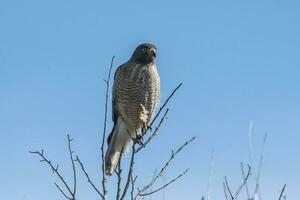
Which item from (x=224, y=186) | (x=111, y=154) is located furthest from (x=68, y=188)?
(x=111, y=154)

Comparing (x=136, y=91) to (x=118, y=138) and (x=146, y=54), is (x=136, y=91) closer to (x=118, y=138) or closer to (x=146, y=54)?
(x=146, y=54)

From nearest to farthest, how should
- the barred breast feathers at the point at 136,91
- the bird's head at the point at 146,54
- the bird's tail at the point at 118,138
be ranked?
the barred breast feathers at the point at 136,91 < the bird's tail at the point at 118,138 < the bird's head at the point at 146,54

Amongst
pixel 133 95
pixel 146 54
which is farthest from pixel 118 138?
pixel 146 54

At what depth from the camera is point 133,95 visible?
24.5 ft

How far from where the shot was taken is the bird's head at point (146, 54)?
772 cm

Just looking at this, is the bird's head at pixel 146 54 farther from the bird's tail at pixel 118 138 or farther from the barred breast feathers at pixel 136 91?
the bird's tail at pixel 118 138

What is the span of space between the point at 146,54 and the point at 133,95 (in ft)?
1.90

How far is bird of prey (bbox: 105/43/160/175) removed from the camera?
745 centimetres

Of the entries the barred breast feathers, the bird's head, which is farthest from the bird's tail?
the bird's head

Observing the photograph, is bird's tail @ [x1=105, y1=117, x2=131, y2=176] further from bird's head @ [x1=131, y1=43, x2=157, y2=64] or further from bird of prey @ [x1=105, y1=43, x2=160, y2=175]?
bird's head @ [x1=131, y1=43, x2=157, y2=64]

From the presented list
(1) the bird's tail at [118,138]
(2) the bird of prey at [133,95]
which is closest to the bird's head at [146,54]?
(2) the bird of prey at [133,95]

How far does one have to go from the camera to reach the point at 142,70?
756cm

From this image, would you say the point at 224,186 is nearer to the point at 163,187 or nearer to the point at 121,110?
the point at 163,187

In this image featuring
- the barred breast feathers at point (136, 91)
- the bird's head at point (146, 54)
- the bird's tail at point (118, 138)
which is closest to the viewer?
the barred breast feathers at point (136, 91)
